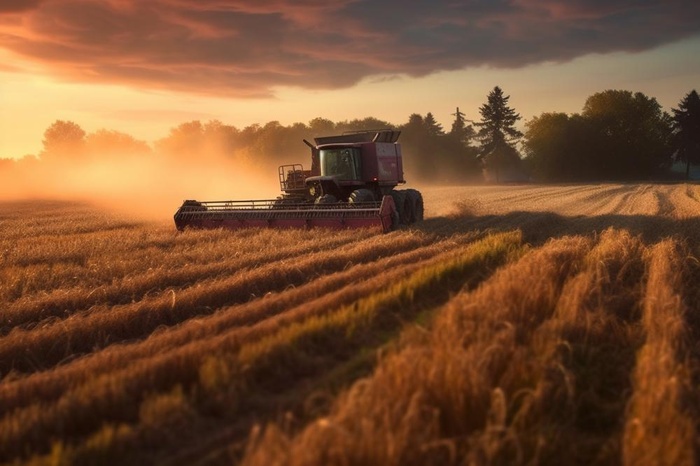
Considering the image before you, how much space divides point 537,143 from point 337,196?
190 ft

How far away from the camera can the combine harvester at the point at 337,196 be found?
1650 cm

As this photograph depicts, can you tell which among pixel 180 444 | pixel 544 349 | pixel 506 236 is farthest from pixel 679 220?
pixel 180 444

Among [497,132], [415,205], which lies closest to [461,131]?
[497,132]

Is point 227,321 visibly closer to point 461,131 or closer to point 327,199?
point 327,199

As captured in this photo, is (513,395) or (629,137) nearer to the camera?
(513,395)

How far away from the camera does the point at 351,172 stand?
59.8 ft

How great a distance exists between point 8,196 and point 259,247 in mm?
55005

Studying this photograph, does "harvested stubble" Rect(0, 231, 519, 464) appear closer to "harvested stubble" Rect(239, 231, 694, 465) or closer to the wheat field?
the wheat field

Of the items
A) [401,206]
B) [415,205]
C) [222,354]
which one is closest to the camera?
[222,354]

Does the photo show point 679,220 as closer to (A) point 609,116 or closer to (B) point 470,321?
(B) point 470,321

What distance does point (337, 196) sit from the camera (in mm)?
18672

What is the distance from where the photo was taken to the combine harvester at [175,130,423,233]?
54.1ft

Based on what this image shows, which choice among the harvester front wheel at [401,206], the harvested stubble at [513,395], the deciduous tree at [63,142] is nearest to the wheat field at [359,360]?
the harvested stubble at [513,395]

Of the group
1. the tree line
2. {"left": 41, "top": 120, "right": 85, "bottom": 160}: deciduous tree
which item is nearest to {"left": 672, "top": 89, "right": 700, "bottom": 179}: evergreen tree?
the tree line
